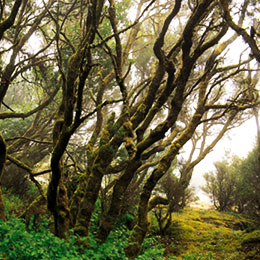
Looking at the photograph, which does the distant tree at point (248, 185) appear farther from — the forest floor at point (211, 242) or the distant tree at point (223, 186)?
the forest floor at point (211, 242)

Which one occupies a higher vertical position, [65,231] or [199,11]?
[199,11]

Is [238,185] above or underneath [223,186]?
above

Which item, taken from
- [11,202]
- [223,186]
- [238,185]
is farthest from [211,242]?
[223,186]

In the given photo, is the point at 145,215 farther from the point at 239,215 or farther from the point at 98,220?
the point at 239,215

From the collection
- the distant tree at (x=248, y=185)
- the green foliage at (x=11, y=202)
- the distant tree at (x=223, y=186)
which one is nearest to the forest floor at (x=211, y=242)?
the distant tree at (x=248, y=185)

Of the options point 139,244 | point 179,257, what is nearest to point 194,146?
point 179,257

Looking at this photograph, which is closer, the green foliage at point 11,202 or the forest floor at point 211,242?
the forest floor at point 211,242

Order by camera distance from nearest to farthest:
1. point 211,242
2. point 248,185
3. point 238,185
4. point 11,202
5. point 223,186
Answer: point 211,242 → point 11,202 → point 248,185 → point 238,185 → point 223,186

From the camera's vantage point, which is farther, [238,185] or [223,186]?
[223,186]

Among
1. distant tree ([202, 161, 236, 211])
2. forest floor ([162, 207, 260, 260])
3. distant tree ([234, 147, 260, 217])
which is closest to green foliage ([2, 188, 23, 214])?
forest floor ([162, 207, 260, 260])

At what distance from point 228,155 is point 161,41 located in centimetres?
1988

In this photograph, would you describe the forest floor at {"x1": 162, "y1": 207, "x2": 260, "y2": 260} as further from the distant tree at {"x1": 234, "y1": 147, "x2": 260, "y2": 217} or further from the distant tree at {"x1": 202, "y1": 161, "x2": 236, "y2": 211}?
the distant tree at {"x1": 202, "y1": 161, "x2": 236, "y2": 211}

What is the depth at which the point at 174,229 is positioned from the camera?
8461 millimetres

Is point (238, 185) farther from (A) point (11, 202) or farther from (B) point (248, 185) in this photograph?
(A) point (11, 202)
